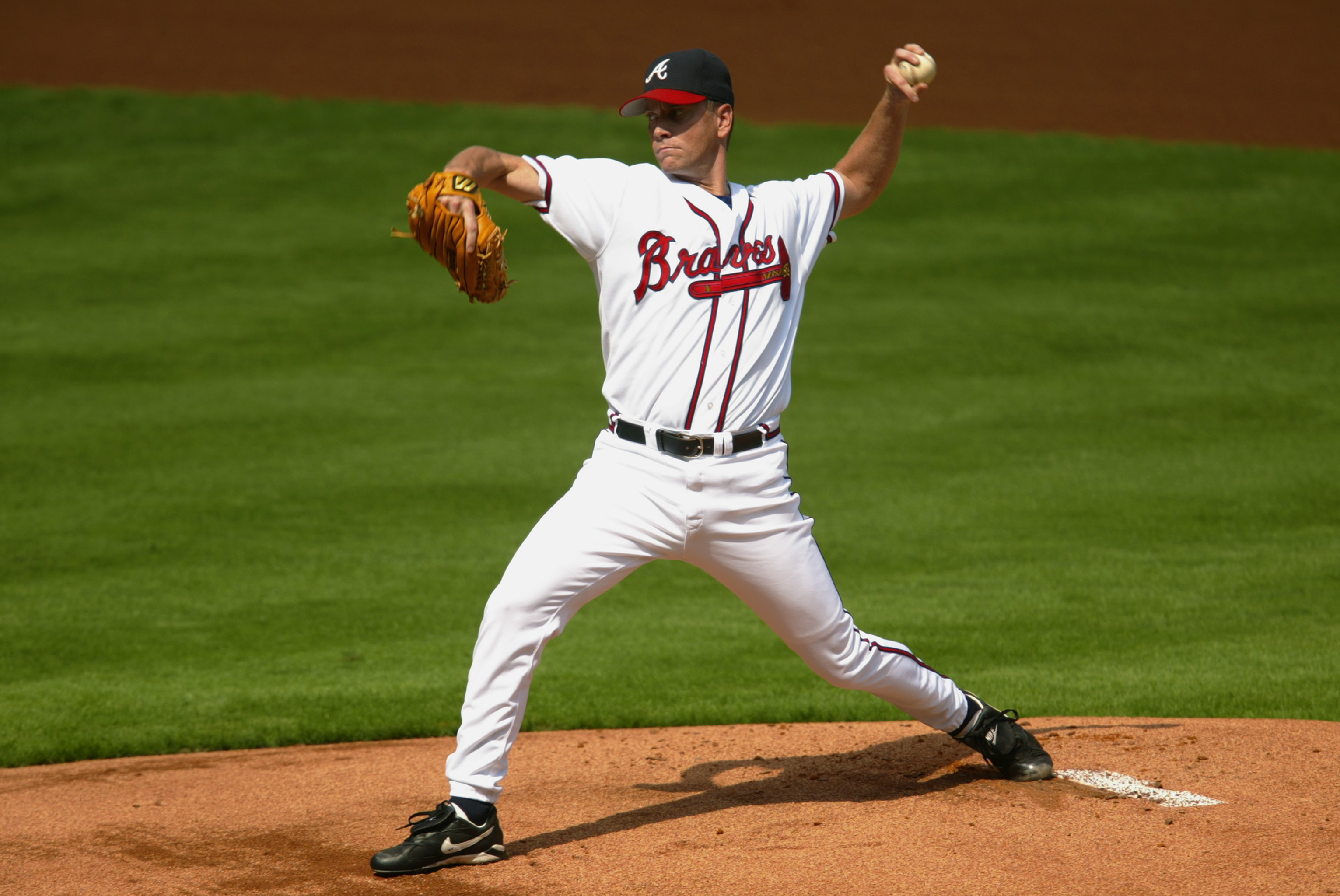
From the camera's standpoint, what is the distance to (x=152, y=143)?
17391 mm

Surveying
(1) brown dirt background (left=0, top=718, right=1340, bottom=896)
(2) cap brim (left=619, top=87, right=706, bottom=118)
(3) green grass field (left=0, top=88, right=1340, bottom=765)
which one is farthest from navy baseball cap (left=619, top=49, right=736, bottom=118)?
(3) green grass field (left=0, top=88, right=1340, bottom=765)

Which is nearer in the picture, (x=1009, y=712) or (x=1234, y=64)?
(x=1009, y=712)

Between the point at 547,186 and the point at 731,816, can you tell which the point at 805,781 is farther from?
the point at 547,186

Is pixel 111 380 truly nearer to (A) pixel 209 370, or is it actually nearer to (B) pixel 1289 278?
(A) pixel 209 370

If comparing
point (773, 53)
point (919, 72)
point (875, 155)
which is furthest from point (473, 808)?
point (773, 53)

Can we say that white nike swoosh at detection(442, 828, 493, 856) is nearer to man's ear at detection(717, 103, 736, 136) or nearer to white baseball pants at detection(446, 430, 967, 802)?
white baseball pants at detection(446, 430, 967, 802)

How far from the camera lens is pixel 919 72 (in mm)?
3686

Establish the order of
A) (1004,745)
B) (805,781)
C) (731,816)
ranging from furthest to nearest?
(805,781)
(1004,745)
(731,816)

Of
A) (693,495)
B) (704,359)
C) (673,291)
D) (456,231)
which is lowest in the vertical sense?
(693,495)

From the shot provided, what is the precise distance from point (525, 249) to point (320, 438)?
18.6 feet

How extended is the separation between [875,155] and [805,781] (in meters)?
1.92

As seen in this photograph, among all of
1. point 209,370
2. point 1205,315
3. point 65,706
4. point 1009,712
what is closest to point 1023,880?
point 1009,712

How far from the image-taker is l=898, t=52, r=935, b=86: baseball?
3.68 metres

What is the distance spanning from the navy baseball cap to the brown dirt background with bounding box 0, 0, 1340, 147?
15.8 meters
